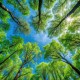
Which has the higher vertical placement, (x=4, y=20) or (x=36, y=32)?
(x=4, y=20)

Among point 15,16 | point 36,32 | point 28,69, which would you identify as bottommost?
point 28,69

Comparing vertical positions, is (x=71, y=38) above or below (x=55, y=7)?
below

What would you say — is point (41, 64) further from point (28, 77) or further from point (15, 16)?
point (15, 16)

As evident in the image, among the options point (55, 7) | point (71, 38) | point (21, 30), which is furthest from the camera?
point (21, 30)

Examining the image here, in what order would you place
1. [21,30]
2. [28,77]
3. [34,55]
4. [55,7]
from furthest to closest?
1. [28,77]
2. [34,55]
3. [21,30]
4. [55,7]

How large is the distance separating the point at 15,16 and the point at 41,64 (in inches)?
326

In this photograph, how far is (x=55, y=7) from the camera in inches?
413

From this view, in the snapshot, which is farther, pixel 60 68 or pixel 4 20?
pixel 60 68

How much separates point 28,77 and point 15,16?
8707 millimetres

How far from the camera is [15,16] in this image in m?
11.0

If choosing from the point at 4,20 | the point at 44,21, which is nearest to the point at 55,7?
the point at 44,21

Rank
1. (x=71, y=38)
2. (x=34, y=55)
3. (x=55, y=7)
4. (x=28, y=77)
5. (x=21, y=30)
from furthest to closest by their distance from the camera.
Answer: (x=28, y=77), (x=34, y=55), (x=21, y=30), (x=71, y=38), (x=55, y=7)

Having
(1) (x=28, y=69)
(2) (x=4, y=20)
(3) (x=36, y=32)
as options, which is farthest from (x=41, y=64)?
(2) (x=4, y=20)

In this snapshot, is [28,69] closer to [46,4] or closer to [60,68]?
[60,68]
